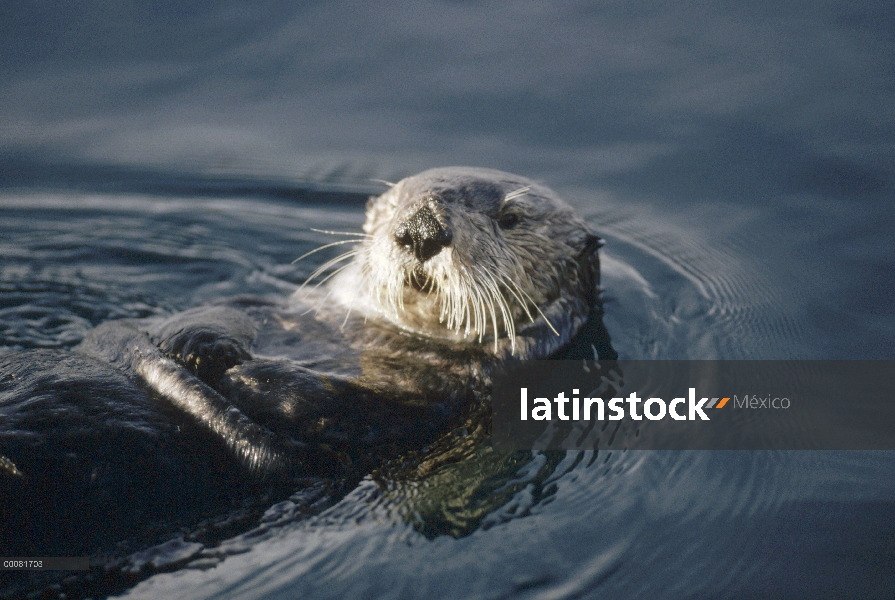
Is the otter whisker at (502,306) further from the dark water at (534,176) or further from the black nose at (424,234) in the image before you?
the dark water at (534,176)

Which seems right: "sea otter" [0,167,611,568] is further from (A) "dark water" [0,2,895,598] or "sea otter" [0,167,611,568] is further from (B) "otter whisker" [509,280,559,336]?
(A) "dark water" [0,2,895,598]

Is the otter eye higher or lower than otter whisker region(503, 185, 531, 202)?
lower

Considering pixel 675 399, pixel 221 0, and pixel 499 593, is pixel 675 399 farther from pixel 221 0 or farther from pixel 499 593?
pixel 221 0

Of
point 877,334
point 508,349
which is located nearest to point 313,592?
point 508,349

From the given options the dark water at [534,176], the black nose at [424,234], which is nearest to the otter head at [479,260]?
the black nose at [424,234]

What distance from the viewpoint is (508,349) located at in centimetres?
378

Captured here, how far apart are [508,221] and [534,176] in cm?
233

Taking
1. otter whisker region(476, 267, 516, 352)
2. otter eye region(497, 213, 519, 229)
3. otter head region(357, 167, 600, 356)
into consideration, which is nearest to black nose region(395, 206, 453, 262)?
otter head region(357, 167, 600, 356)

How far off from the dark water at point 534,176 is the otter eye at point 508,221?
37.2 inches

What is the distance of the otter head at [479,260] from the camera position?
3.52m

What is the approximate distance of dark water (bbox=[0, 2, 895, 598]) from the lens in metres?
2.91

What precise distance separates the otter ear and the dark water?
275mm

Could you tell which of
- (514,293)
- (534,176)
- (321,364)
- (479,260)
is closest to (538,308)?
(514,293)

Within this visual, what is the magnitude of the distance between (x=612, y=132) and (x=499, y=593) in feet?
14.8
